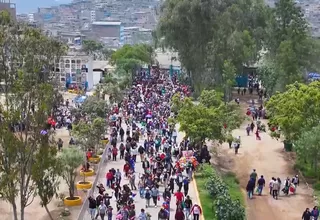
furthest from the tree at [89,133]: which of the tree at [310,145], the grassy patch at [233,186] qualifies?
the tree at [310,145]

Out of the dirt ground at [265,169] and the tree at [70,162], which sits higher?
the tree at [70,162]

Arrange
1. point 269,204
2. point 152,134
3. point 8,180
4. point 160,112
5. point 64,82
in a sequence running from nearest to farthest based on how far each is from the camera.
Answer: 1. point 8,180
2. point 269,204
3. point 152,134
4. point 160,112
5. point 64,82

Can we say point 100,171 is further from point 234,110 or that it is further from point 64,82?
point 64,82

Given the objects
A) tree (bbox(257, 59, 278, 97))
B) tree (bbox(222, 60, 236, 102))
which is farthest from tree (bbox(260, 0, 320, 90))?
tree (bbox(222, 60, 236, 102))

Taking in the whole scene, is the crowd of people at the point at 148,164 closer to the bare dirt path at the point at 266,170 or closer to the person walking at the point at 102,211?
the person walking at the point at 102,211

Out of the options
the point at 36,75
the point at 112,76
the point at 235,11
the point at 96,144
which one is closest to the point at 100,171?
the point at 96,144

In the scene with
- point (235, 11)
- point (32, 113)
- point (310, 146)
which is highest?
point (235, 11)

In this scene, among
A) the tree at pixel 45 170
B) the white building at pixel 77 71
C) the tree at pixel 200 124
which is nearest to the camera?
the tree at pixel 45 170
